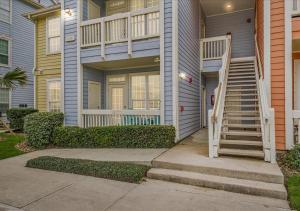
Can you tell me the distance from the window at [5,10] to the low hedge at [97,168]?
12.7 metres

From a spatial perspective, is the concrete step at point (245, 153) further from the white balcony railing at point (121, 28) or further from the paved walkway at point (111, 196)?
the white balcony railing at point (121, 28)

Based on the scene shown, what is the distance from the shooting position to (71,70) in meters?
9.16

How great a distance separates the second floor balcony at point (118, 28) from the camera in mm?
7832

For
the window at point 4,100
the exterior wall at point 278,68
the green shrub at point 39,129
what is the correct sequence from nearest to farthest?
1. the exterior wall at point 278,68
2. the green shrub at point 39,129
3. the window at point 4,100

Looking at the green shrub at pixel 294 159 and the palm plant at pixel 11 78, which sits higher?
the palm plant at pixel 11 78

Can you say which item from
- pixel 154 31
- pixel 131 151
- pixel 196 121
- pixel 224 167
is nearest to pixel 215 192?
pixel 224 167

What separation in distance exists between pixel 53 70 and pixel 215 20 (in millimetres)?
9083

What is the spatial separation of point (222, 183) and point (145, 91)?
244 inches

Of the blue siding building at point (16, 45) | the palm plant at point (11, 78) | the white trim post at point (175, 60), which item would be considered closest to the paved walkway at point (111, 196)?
the white trim post at point (175, 60)

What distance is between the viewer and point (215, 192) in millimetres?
4152

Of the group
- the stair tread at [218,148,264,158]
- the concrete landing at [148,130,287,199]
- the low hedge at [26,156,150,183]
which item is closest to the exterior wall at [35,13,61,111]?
the low hedge at [26,156,150,183]

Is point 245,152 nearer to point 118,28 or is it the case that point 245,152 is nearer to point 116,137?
point 116,137

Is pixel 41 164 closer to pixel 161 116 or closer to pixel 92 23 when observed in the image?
pixel 161 116

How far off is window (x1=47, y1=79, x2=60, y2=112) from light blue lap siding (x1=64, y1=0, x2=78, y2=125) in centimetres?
241
